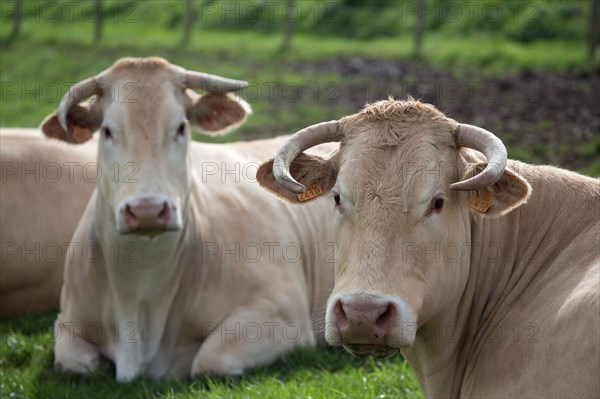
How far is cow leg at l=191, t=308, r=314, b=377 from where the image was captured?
8211 mm

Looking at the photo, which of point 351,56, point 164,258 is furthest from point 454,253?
point 351,56

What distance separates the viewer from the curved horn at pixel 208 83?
8.59 meters

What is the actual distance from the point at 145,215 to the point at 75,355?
1.58 meters

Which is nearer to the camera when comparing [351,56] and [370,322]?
[370,322]

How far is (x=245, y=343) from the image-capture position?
8391 mm

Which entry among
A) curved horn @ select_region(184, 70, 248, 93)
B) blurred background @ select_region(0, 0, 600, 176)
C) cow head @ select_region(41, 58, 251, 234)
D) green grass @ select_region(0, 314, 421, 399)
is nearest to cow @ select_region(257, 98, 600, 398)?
green grass @ select_region(0, 314, 421, 399)

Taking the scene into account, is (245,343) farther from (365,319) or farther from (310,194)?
(365,319)

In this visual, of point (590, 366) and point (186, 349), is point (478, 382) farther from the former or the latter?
point (186, 349)

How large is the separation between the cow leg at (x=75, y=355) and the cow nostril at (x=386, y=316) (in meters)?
4.12

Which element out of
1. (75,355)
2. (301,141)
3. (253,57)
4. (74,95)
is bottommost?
(253,57)

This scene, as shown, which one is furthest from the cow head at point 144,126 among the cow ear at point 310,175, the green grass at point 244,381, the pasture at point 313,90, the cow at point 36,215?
the cow ear at point 310,175

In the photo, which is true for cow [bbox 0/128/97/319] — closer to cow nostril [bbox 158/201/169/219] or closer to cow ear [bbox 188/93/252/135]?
cow ear [bbox 188/93/252/135]

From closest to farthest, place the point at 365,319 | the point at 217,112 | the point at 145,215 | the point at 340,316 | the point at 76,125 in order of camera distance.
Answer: the point at 365,319 → the point at 340,316 → the point at 145,215 → the point at 76,125 → the point at 217,112

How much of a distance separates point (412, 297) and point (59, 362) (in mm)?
4286
